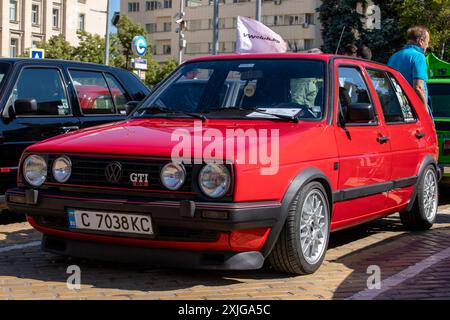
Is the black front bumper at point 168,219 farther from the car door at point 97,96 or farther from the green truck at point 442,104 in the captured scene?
the green truck at point 442,104

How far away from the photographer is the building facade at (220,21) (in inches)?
3039

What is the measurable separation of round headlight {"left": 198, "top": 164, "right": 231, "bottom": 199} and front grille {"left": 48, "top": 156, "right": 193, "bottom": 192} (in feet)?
0.28

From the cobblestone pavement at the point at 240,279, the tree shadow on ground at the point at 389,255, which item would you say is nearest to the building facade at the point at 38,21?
the tree shadow on ground at the point at 389,255

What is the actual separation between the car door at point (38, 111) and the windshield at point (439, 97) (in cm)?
506

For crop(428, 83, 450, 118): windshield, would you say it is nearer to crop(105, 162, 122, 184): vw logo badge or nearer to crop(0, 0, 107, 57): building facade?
crop(105, 162, 122, 184): vw logo badge

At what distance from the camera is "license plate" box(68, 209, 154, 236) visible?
4637 mm

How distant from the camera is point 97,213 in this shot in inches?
188

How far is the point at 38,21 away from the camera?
7581 cm

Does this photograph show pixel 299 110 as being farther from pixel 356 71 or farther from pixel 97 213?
pixel 97 213

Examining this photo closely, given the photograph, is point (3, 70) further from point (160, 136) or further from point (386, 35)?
point (386, 35)

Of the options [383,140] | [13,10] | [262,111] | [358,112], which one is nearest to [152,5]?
[13,10]

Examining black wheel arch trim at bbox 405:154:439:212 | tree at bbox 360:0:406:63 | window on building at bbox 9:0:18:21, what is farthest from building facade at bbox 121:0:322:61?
black wheel arch trim at bbox 405:154:439:212
